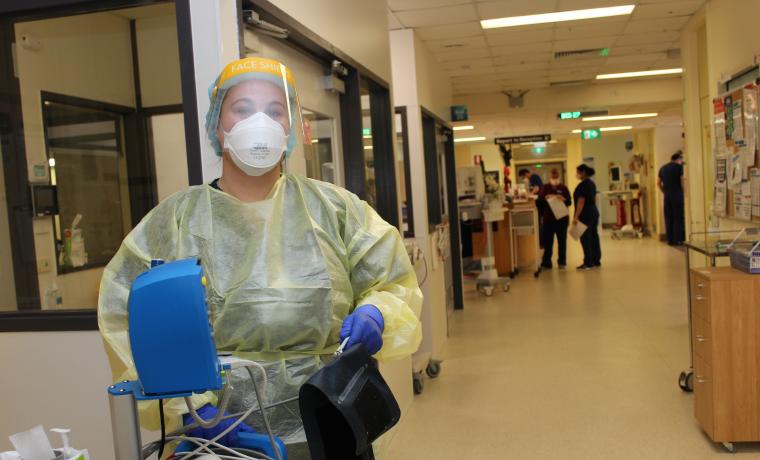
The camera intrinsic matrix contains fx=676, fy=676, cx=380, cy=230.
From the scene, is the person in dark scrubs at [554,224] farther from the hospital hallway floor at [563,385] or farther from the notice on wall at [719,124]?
the notice on wall at [719,124]

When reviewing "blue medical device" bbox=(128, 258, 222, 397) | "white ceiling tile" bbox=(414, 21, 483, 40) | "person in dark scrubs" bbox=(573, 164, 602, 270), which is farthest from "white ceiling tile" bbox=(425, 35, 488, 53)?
"blue medical device" bbox=(128, 258, 222, 397)

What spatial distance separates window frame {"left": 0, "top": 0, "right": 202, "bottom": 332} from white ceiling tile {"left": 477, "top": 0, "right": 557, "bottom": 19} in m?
2.91

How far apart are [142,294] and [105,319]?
1.31ft

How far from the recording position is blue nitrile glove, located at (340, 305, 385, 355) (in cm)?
132

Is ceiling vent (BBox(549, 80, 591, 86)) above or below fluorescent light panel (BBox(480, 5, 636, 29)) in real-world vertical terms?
above

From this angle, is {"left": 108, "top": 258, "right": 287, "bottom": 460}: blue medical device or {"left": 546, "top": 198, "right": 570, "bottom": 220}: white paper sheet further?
{"left": 546, "top": 198, "right": 570, "bottom": 220}: white paper sheet

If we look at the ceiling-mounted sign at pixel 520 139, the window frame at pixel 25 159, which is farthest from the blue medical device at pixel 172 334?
the ceiling-mounted sign at pixel 520 139

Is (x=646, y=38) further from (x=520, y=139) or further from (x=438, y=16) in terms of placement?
(x=520, y=139)

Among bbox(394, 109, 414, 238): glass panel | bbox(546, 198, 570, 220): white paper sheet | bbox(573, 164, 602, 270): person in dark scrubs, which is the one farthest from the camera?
bbox(546, 198, 570, 220): white paper sheet

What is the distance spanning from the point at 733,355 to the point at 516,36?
414cm

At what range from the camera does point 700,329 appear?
3336 millimetres

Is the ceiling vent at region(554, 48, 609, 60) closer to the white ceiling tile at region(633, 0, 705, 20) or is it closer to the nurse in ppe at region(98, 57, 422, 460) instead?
the white ceiling tile at region(633, 0, 705, 20)

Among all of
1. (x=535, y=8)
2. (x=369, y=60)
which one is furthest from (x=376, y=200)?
(x=535, y=8)

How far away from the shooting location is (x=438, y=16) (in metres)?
5.42
